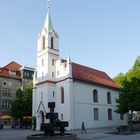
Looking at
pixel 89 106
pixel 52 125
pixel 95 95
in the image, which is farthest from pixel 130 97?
pixel 52 125

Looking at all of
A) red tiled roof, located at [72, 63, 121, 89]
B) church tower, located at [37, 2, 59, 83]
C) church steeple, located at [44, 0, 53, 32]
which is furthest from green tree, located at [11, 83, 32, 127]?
church steeple, located at [44, 0, 53, 32]

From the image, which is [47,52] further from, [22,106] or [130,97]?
[130,97]

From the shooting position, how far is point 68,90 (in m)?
45.6

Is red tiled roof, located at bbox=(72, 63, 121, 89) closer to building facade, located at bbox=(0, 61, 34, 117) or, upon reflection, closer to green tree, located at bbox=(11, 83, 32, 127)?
green tree, located at bbox=(11, 83, 32, 127)

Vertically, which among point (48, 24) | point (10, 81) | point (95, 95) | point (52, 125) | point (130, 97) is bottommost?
point (52, 125)

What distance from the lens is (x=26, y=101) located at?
61.2 m

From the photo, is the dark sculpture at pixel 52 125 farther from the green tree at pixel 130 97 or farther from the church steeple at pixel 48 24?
the church steeple at pixel 48 24

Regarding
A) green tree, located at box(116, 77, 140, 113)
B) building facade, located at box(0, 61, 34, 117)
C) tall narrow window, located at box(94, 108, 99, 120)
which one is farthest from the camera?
building facade, located at box(0, 61, 34, 117)

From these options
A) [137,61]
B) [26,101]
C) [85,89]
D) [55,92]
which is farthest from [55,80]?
[137,61]

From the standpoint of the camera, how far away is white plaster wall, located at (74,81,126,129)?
4650cm

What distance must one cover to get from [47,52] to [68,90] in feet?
29.5

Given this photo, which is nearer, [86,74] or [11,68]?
[86,74]

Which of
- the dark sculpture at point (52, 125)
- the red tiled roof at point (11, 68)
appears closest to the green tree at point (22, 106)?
the red tiled roof at point (11, 68)

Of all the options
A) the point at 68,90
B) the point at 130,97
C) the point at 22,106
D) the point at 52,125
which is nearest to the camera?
the point at 52,125
